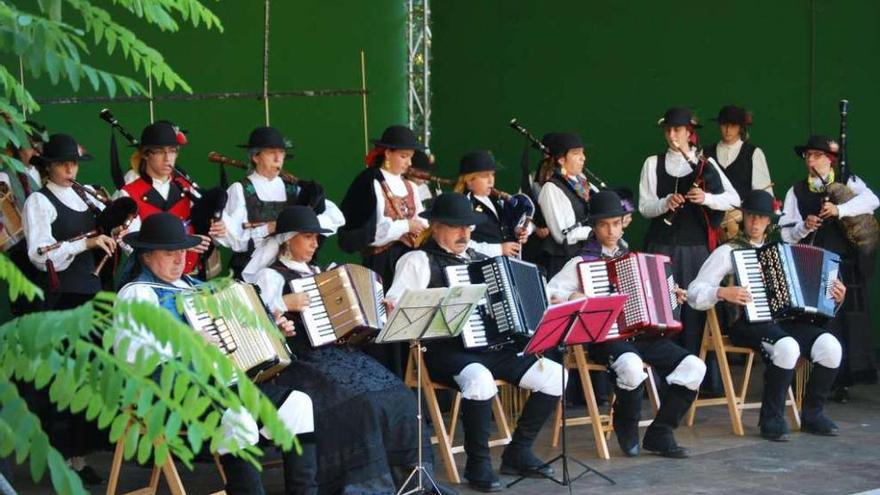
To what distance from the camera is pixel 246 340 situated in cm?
676

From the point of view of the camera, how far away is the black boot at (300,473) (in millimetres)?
7113

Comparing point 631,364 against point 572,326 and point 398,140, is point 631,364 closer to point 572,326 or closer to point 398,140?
point 572,326

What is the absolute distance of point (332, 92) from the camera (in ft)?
38.3

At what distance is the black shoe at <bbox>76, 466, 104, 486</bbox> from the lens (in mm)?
7991

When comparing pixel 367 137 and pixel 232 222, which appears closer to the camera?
pixel 232 222

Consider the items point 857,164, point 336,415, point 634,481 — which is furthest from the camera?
point 857,164

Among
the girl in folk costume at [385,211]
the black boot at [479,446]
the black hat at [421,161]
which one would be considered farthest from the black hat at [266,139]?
the black boot at [479,446]

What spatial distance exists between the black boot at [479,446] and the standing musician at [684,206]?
2.57 metres

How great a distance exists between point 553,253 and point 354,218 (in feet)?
4.61

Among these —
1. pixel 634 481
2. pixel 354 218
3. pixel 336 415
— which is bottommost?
pixel 634 481

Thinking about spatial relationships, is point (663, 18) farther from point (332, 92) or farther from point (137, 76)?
point (137, 76)

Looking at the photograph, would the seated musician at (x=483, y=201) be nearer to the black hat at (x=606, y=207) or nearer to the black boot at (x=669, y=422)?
the black hat at (x=606, y=207)

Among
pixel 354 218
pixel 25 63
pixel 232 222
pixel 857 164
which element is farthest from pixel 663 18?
pixel 25 63

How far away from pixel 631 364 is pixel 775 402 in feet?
3.86
